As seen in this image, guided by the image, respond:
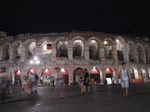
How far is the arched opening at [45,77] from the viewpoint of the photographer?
20.9 m

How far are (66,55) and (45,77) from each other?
5323mm

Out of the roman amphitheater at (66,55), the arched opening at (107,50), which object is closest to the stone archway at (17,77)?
the roman amphitheater at (66,55)

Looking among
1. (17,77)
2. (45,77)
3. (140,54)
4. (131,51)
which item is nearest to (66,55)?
(45,77)

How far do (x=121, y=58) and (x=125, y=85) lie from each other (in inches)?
816

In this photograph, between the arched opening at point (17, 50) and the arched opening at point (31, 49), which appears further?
the arched opening at point (31, 49)

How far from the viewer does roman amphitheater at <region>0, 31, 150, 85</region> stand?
68.4 feet

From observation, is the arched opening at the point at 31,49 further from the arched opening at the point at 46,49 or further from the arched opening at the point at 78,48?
the arched opening at the point at 78,48

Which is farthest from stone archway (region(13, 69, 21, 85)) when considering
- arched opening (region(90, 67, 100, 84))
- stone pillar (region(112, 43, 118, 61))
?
stone pillar (region(112, 43, 118, 61))

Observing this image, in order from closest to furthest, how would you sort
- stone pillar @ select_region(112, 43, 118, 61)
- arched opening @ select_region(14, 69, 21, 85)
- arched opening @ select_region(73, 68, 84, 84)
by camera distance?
arched opening @ select_region(73, 68, 84, 84) → arched opening @ select_region(14, 69, 21, 85) → stone pillar @ select_region(112, 43, 118, 61)

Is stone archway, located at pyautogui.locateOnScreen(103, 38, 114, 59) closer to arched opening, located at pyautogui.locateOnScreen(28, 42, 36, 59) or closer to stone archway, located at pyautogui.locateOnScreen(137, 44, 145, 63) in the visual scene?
stone archway, located at pyautogui.locateOnScreen(137, 44, 145, 63)

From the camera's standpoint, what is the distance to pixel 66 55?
23.1 metres

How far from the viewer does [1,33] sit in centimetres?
3238

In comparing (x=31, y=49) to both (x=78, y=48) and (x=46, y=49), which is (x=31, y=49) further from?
(x=78, y=48)

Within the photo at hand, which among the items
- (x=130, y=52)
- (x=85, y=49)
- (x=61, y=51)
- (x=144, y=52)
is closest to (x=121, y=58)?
(x=130, y=52)
